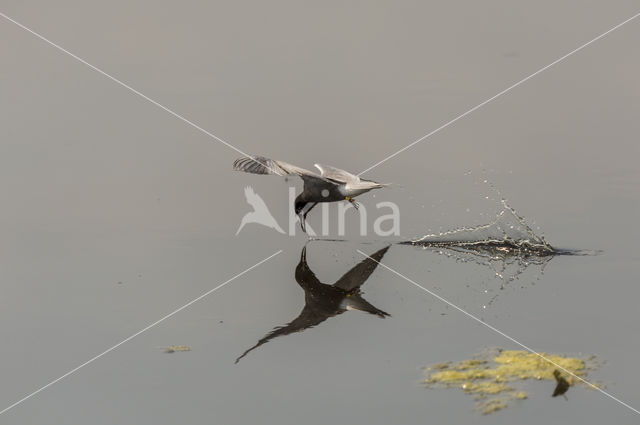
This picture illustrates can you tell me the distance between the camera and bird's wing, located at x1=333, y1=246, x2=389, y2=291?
24.7 feet

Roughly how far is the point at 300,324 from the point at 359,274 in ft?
3.27

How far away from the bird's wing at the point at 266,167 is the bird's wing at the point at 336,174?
0.41 ft

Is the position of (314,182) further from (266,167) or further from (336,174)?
(266,167)

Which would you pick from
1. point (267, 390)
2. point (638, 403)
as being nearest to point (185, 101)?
point (267, 390)

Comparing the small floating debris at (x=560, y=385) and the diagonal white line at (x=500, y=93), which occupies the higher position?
the diagonal white line at (x=500, y=93)

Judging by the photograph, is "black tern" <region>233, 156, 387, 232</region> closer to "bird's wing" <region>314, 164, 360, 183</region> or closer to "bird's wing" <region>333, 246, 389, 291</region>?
"bird's wing" <region>314, 164, 360, 183</region>

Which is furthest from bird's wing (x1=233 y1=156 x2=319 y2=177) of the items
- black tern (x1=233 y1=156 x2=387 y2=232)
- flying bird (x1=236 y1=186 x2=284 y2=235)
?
flying bird (x1=236 y1=186 x2=284 y2=235)

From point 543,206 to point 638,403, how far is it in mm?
3186

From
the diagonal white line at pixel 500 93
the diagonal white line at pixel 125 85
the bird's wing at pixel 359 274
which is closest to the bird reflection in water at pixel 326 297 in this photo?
the bird's wing at pixel 359 274

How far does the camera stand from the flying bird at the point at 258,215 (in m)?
8.55

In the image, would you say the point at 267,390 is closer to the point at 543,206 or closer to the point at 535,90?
the point at 543,206

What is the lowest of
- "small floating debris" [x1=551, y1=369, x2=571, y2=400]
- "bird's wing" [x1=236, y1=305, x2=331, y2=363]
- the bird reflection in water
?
"small floating debris" [x1=551, y1=369, x2=571, y2=400]

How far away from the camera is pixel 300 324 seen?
6840 mm

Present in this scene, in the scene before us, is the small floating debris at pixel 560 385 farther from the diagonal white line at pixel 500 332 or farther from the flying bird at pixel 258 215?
the flying bird at pixel 258 215
